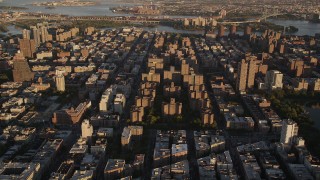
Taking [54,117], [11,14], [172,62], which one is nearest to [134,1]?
[11,14]

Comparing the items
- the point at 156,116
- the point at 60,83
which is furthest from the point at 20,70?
the point at 156,116

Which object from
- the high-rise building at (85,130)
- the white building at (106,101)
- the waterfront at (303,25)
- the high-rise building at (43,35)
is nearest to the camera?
the high-rise building at (85,130)

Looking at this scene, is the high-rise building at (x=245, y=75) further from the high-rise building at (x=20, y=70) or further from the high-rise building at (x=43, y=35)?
the high-rise building at (x=43, y=35)

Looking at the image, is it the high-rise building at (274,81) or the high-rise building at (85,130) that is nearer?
the high-rise building at (85,130)

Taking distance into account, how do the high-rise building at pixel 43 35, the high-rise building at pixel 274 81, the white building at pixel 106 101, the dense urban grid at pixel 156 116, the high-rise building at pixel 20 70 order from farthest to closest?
the high-rise building at pixel 43 35 → the high-rise building at pixel 20 70 → the high-rise building at pixel 274 81 → the white building at pixel 106 101 → the dense urban grid at pixel 156 116

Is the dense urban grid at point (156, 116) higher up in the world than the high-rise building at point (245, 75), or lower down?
lower down

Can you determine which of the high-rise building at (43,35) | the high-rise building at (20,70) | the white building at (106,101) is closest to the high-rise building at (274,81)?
the white building at (106,101)
